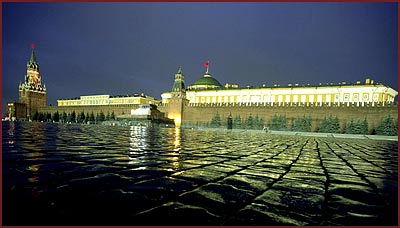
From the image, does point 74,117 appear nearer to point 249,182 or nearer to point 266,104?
point 266,104

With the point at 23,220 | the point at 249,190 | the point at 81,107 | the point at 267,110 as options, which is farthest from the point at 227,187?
the point at 81,107

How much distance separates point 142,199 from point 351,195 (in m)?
1.65

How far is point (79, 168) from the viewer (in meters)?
2.69

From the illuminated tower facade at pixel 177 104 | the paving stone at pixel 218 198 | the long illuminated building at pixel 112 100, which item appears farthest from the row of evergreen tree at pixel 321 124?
the paving stone at pixel 218 198

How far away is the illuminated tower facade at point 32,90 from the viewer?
6518 cm

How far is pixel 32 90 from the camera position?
66750 millimetres

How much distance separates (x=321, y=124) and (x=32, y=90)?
221 feet

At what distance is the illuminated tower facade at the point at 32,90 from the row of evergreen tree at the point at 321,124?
166 ft

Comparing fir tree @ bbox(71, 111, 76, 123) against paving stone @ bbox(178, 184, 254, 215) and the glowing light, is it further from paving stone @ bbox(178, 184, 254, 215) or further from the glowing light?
paving stone @ bbox(178, 184, 254, 215)

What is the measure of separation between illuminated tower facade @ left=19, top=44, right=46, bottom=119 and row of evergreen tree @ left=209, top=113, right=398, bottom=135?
50611 mm

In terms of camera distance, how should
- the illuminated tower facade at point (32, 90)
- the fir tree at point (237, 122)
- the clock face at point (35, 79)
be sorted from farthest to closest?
the clock face at point (35, 79) → the illuminated tower facade at point (32, 90) → the fir tree at point (237, 122)

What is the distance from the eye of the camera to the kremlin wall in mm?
33375

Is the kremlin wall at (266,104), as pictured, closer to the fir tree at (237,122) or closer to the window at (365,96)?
Answer: the window at (365,96)

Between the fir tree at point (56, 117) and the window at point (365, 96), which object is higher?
the window at point (365, 96)
